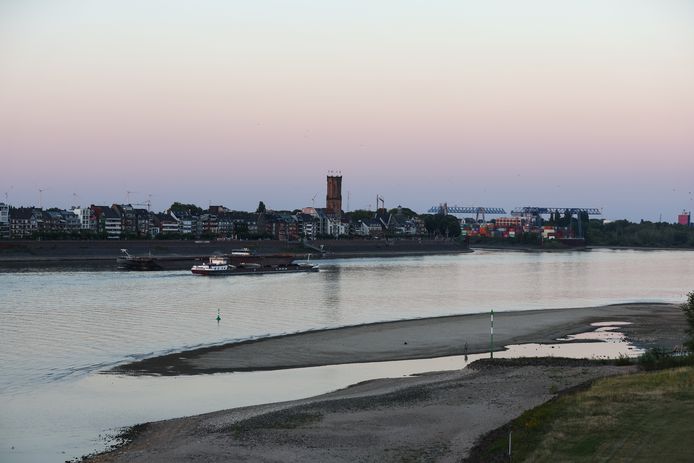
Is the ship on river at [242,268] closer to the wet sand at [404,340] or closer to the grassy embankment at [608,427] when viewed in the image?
the wet sand at [404,340]

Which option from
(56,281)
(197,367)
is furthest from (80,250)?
(197,367)

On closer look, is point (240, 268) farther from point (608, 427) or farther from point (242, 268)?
point (608, 427)

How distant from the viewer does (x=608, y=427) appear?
22.5 metres

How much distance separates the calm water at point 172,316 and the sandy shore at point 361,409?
7.41 feet

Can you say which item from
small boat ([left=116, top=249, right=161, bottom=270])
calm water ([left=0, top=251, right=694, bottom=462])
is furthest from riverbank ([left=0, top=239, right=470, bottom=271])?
calm water ([left=0, top=251, right=694, bottom=462])

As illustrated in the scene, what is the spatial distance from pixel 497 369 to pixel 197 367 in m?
13.6

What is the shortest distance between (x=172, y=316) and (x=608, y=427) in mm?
41484

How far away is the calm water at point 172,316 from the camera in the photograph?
2955cm

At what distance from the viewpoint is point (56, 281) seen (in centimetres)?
8969

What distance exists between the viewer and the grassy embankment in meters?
20.2

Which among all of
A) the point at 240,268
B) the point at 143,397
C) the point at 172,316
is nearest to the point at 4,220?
the point at 240,268

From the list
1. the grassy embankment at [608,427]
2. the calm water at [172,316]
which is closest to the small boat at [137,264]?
the calm water at [172,316]

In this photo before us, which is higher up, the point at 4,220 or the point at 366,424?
the point at 4,220

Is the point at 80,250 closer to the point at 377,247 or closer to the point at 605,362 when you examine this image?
the point at 377,247
